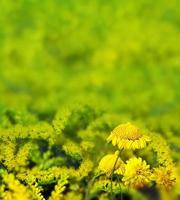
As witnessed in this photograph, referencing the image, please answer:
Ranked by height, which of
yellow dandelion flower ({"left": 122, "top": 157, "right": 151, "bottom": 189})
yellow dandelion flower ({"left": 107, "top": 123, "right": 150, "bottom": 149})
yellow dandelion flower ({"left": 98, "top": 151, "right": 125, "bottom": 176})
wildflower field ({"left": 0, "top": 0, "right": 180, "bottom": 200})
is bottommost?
yellow dandelion flower ({"left": 122, "top": 157, "right": 151, "bottom": 189})

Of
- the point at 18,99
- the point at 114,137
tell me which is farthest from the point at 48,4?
the point at 114,137

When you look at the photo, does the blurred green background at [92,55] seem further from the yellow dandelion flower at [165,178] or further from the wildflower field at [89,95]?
the yellow dandelion flower at [165,178]

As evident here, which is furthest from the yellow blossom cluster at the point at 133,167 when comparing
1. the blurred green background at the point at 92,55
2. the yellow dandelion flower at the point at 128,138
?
the blurred green background at the point at 92,55

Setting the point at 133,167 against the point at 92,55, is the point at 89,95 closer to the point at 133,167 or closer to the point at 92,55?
the point at 92,55

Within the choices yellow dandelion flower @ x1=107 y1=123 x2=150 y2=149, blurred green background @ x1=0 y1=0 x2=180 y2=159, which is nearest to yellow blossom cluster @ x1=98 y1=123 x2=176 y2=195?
yellow dandelion flower @ x1=107 y1=123 x2=150 y2=149

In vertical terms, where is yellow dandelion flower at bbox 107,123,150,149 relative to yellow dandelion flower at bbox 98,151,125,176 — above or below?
above

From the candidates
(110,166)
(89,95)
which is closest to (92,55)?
(89,95)

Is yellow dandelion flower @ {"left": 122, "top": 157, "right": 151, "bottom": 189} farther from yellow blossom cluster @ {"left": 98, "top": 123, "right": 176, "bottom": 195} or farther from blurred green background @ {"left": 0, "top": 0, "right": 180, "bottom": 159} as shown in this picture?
blurred green background @ {"left": 0, "top": 0, "right": 180, "bottom": 159}
